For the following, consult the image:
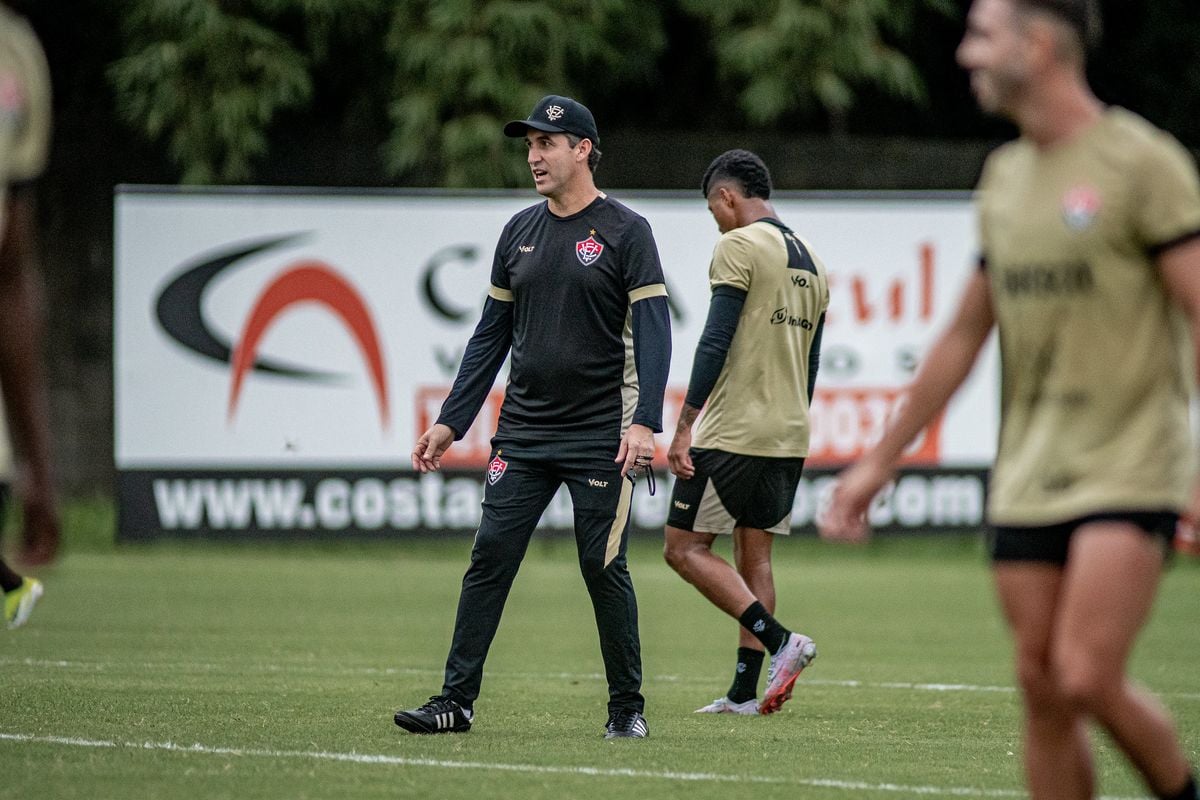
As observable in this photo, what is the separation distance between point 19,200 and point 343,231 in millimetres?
13828

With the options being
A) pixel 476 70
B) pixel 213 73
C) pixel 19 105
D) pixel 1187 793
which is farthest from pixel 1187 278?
pixel 213 73

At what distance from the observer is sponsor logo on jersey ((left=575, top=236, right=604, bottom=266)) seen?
7.60 metres

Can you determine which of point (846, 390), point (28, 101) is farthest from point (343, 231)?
point (28, 101)

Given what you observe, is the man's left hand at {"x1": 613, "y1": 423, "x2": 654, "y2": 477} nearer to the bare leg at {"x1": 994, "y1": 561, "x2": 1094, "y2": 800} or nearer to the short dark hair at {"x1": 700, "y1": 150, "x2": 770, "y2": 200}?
the short dark hair at {"x1": 700, "y1": 150, "x2": 770, "y2": 200}

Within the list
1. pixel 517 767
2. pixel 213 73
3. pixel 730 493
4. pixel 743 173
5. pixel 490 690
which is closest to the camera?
pixel 517 767

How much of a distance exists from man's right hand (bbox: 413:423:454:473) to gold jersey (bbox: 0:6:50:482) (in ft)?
11.2

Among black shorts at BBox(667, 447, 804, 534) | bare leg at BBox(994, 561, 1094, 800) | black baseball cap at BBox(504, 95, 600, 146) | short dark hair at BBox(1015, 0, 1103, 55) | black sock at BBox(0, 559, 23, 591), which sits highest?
short dark hair at BBox(1015, 0, 1103, 55)

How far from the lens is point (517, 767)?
668 cm

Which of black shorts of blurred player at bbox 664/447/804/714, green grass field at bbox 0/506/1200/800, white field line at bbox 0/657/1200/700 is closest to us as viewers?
green grass field at bbox 0/506/1200/800

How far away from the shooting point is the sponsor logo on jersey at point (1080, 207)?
451cm

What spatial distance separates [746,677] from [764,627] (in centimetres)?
36

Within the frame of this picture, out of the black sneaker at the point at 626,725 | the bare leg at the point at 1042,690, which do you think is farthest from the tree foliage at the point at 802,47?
the bare leg at the point at 1042,690

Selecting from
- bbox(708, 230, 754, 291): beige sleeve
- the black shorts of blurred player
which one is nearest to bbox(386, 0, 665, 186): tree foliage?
bbox(708, 230, 754, 291): beige sleeve

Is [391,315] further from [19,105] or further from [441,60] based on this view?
[19,105]
